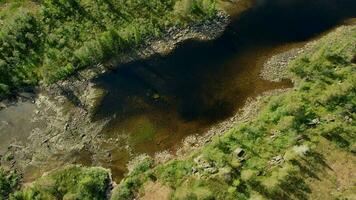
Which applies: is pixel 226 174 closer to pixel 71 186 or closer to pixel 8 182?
pixel 71 186

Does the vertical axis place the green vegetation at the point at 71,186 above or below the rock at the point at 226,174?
below

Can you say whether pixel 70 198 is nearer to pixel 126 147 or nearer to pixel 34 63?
pixel 126 147

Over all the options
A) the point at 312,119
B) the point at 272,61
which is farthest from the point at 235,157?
the point at 272,61

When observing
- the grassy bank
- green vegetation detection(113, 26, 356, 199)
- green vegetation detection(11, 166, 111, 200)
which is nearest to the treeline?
green vegetation detection(11, 166, 111, 200)

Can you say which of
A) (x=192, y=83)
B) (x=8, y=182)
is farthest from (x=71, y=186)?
(x=192, y=83)

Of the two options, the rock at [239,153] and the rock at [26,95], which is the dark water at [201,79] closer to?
the rock at [239,153]

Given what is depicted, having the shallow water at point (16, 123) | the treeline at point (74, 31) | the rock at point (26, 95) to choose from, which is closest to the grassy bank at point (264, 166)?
the shallow water at point (16, 123)
